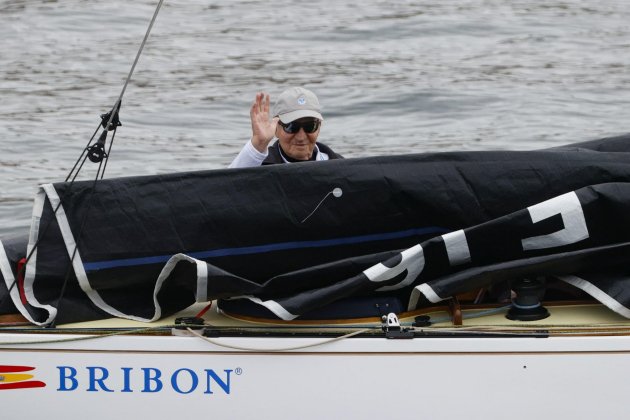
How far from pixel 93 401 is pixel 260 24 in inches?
416

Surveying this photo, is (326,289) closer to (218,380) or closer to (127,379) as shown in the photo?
(218,380)

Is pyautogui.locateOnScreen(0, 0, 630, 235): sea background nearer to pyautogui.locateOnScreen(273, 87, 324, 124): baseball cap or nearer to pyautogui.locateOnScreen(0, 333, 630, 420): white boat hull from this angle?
pyautogui.locateOnScreen(273, 87, 324, 124): baseball cap

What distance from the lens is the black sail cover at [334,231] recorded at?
3.87 metres

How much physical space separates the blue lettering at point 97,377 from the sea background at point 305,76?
178 inches

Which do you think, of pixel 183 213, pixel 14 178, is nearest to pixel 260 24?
pixel 14 178

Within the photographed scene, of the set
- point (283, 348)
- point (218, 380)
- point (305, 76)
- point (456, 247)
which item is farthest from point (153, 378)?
point (305, 76)

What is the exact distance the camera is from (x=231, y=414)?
3885 millimetres

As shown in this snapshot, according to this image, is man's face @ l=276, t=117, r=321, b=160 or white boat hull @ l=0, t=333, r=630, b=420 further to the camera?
man's face @ l=276, t=117, r=321, b=160

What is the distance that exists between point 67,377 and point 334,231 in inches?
38.4

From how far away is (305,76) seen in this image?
1221cm

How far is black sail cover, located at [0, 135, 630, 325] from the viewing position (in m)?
3.87

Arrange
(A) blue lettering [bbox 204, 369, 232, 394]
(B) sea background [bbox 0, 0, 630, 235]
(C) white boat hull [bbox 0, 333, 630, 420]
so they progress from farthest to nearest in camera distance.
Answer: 1. (B) sea background [bbox 0, 0, 630, 235]
2. (A) blue lettering [bbox 204, 369, 232, 394]
3. (C) white boat hull [bbox 0, 333, 630, 420]

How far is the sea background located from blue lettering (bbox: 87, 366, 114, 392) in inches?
178

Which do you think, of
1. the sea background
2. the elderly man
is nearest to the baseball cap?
the elderly man
